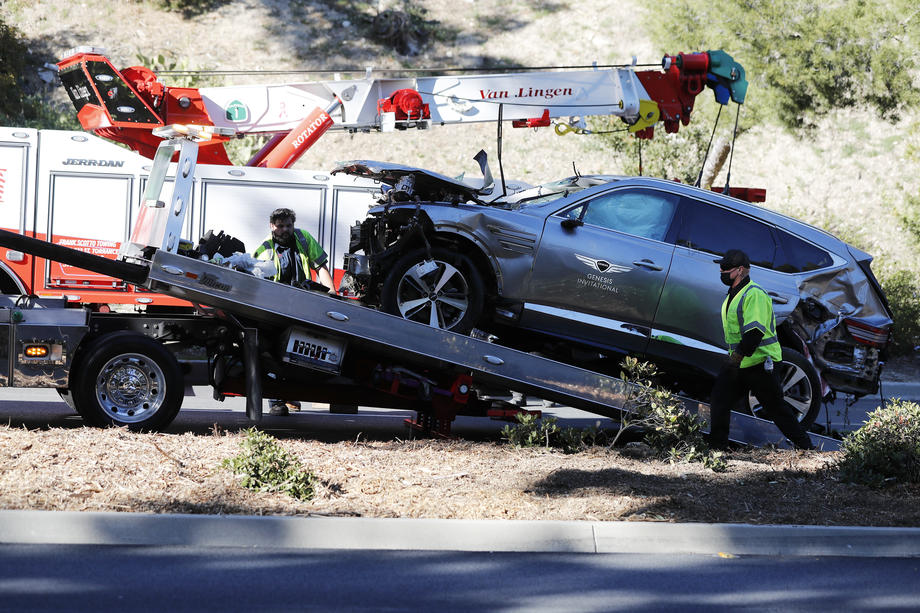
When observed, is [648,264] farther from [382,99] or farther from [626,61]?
[626,61]

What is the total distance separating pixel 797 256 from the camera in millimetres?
9195

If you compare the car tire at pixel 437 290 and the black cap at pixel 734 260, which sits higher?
the black cap at pixel 734 260

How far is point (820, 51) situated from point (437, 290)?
439 inches

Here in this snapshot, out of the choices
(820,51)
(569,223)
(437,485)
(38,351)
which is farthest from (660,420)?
(820,51)

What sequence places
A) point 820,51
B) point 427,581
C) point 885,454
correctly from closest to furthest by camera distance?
point 427,581, point 885,454, point 820,51

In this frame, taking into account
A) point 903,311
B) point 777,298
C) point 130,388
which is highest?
point 777,298

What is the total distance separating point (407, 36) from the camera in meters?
32.5

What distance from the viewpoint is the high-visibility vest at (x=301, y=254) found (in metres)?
9.30

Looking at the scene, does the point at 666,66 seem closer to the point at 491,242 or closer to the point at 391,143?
the point at 491,242

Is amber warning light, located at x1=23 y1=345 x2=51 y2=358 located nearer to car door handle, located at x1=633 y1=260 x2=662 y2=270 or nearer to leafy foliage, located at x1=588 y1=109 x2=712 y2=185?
car door handle, located at x1=633 y1=260 x2=662 y2=270

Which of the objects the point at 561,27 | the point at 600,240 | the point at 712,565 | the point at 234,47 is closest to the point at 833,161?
the point at 561,27

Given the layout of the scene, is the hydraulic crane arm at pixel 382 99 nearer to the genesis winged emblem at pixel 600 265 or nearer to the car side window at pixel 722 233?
the car side window at pixel 722 233

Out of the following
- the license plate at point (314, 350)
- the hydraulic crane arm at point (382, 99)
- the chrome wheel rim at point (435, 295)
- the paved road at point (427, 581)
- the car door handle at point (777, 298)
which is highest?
the hydraulic crane arm at point (382, 99)

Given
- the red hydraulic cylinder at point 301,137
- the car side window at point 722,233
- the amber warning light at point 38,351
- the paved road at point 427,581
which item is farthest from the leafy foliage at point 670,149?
the paved road at point 427,581
